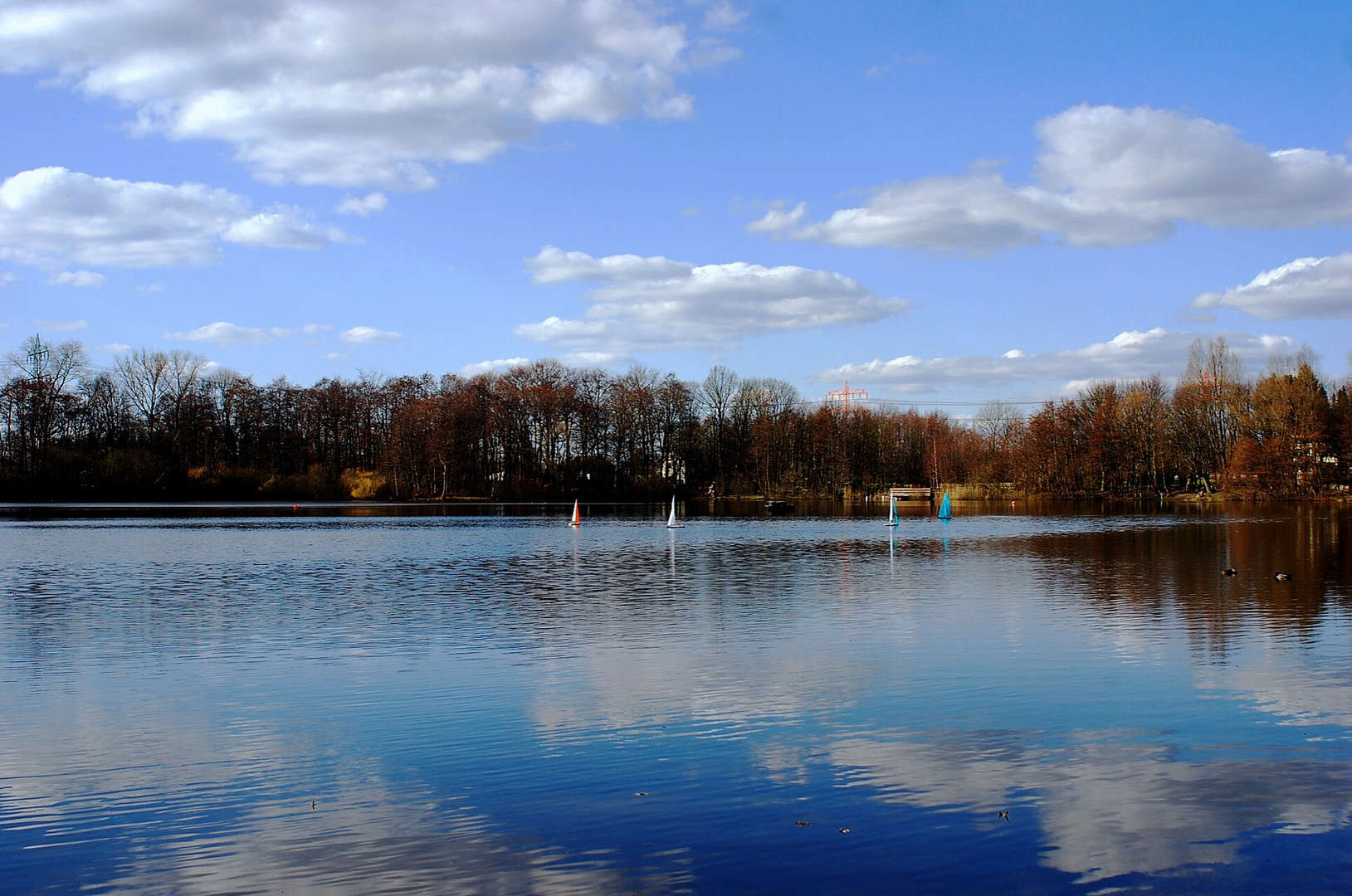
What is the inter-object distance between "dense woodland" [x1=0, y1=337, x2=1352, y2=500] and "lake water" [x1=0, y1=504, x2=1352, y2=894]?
6844 cm

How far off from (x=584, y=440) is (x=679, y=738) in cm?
8963

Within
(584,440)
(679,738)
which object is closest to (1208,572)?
(679,738)

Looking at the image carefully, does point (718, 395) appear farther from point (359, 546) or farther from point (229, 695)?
point (229, 695)

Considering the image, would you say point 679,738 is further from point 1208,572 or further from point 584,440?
point 584,440

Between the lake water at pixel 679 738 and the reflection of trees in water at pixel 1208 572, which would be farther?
the reflection of trees in water at pixel 1208 572

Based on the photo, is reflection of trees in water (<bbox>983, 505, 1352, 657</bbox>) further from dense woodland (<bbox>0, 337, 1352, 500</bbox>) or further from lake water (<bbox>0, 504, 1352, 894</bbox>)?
dense woodland (<bbox>0, 337, 1352, 500</bbox>)

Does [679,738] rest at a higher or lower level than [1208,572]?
higher

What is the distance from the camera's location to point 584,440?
325 ft

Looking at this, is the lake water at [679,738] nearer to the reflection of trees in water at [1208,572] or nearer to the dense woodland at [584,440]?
the reflection of trees in water at [1208,572]

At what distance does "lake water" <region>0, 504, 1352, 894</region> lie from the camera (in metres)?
6.85

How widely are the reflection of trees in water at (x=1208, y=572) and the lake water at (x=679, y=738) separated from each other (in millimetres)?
241

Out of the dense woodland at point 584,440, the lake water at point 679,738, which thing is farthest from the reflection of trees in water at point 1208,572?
the dense woodland at point 584,440

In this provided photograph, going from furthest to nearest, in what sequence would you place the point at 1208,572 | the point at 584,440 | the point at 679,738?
the point at 584,440, the point at 1208,572, the point at 679,738

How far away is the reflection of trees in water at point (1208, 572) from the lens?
18.0 m
